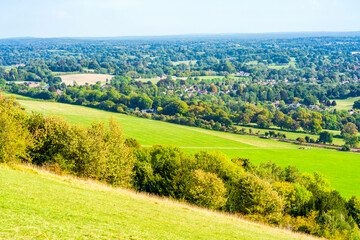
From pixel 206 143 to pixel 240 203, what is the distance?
49907mm

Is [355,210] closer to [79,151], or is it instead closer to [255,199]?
[255,199]

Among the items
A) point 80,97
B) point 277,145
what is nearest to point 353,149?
point 277,145

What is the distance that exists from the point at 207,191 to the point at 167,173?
274 inches

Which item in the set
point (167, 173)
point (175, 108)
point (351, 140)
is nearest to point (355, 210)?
point (167, 173)

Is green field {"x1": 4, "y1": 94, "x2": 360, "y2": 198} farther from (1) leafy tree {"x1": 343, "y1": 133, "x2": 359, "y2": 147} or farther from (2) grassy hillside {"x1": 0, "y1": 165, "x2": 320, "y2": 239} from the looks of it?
(2) grassy hillside {"x1": 0, "y1": 165, "x2": 320, "y2": 239}

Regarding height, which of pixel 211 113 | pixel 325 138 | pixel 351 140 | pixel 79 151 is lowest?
pixel 325 138

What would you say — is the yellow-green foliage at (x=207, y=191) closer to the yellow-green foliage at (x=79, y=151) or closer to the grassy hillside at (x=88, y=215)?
the yellow-green foliage at (x=79, y=151)

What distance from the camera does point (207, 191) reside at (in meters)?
38.5

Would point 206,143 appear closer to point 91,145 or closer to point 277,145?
point 277,145

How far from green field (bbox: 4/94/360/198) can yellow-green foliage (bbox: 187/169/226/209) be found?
104 ft

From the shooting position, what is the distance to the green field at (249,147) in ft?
239

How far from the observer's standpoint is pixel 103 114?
116938mm

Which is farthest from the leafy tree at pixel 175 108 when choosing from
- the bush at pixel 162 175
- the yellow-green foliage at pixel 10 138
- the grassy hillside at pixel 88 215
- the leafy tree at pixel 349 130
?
the grassy hillside at pixel 88 215

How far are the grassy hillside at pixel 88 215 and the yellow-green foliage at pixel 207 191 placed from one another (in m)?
7.87
